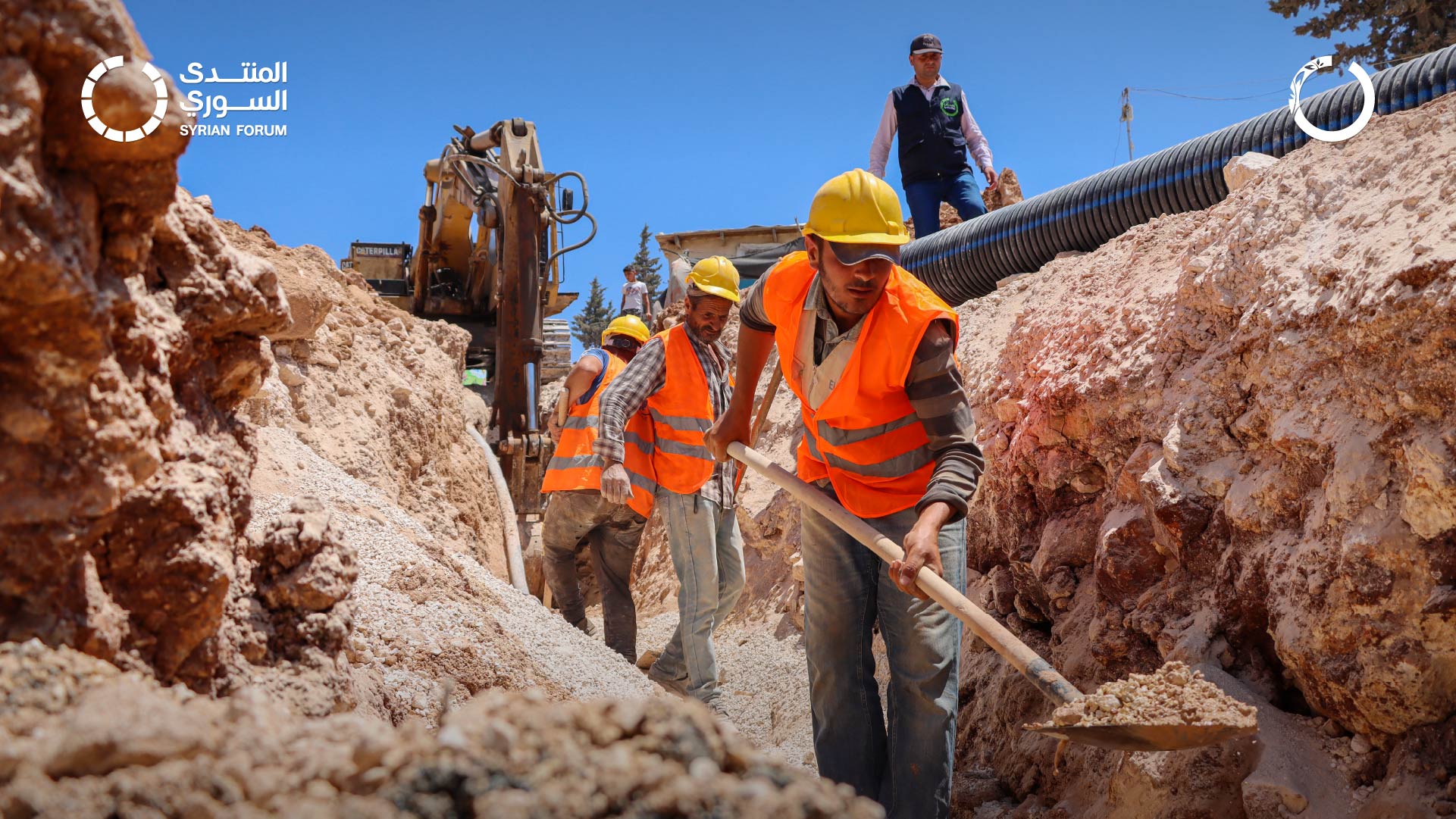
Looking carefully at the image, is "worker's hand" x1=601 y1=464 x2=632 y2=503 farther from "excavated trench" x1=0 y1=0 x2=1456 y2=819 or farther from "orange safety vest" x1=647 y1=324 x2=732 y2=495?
"excavated trench" x1=0 y1=0 x2=1456 y2=819

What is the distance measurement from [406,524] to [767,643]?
2966 millimetres

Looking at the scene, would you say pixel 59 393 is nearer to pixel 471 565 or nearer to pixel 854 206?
pixel 854 206

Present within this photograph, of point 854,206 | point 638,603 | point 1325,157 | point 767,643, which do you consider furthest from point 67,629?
point 638,603

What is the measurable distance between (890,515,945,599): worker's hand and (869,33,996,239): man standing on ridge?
15.4ft

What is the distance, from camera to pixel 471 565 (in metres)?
4.18

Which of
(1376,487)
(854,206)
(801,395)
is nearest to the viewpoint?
(1376,487)

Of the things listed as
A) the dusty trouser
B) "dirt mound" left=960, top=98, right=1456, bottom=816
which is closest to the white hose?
the dusty trouser

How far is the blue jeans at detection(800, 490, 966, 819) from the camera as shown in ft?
10.0

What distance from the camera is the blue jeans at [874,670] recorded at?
10.0 ft

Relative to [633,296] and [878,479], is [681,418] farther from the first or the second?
[633,296]

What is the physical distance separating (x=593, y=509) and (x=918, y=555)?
283 cm

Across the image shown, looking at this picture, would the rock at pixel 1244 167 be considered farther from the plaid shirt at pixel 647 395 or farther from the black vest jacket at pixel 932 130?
the black vest jacket at pixel 932 130

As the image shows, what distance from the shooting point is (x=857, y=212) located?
122 inches

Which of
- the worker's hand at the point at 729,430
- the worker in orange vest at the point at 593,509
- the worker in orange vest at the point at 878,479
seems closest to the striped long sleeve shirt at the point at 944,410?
the worker in orange vest at the point at 878,479
